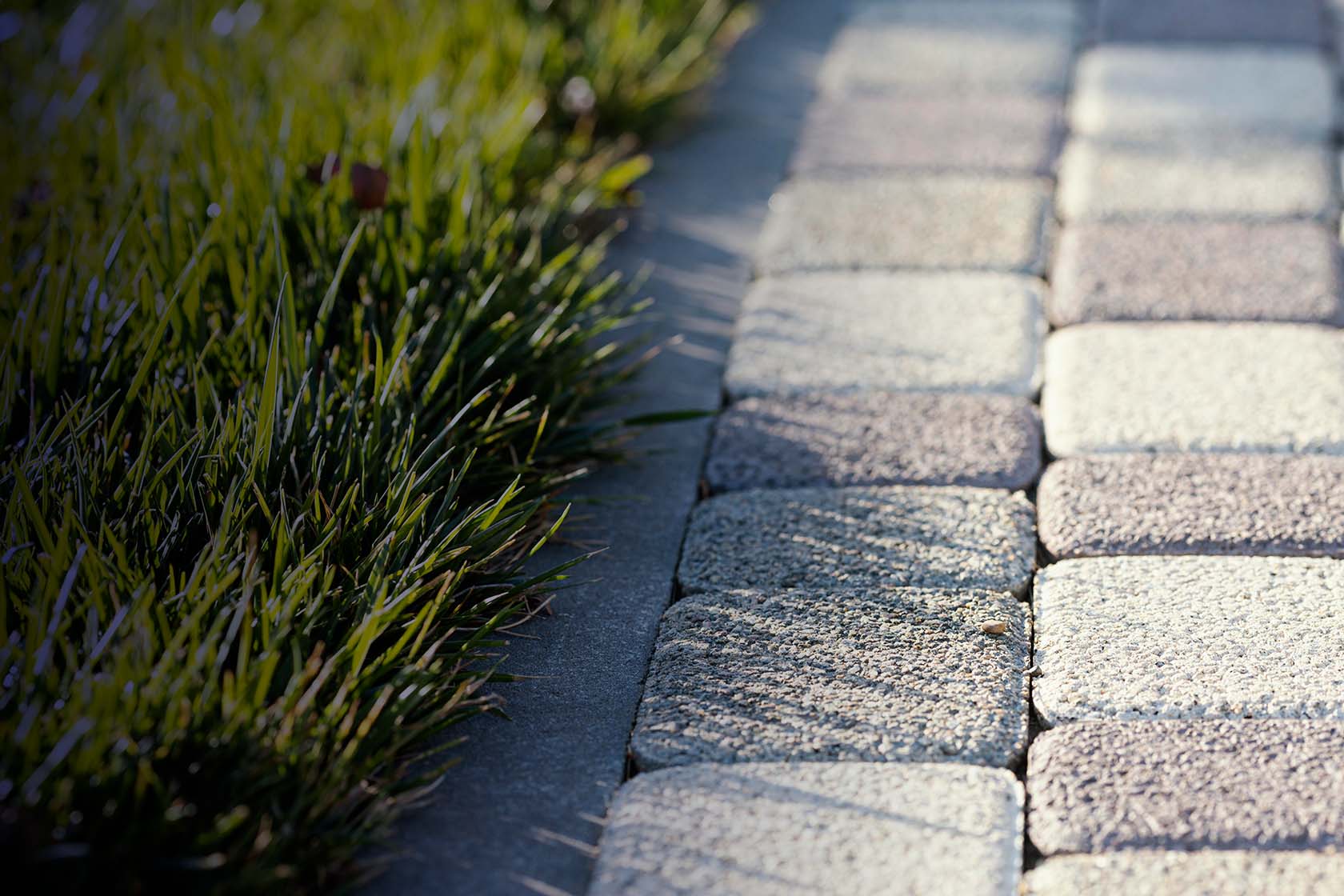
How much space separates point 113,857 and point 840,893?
557 millimetres

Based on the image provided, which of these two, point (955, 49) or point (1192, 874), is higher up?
point (955, 49)

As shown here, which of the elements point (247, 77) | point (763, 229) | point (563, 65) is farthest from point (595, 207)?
point (247, 77)

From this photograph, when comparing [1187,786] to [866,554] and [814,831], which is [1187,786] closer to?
[814,831]

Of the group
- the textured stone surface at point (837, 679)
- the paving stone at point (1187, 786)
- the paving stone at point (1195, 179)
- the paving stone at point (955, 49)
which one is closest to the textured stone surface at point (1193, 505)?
the textured stone surface at point (837, 679)

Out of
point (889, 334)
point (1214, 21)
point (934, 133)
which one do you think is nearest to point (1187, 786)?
point (889, 334)

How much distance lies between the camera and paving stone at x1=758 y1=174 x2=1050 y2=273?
2.18m

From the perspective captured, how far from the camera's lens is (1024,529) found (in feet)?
5.13

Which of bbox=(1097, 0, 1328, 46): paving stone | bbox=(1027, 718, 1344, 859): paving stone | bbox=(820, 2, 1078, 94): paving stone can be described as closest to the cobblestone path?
bbox=(1027, 718, 1344, 859): paving stone

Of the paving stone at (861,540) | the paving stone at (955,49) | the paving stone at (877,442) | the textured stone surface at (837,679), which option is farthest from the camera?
the paving stone at (955,49)

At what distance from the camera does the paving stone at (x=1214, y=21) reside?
2.94 meters

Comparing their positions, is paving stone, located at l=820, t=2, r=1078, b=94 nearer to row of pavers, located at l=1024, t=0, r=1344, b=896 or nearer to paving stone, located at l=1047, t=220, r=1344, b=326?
row of pavers, located at l=1024, t=0, r=1344, b=896

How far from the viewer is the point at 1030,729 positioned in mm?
1288

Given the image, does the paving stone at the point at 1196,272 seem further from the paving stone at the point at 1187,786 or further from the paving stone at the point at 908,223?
the paving stone at the point at 1187,786

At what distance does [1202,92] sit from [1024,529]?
1.52 meters
